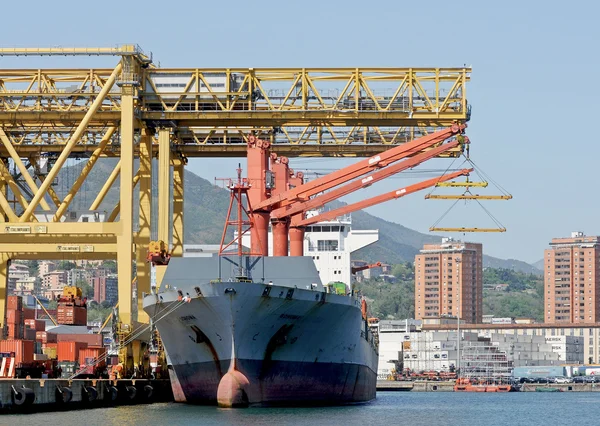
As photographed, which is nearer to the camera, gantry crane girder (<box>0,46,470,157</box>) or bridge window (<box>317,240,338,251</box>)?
gantry crane girder (<box>0,46,470,157</box>)

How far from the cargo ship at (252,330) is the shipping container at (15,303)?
850 centimetres

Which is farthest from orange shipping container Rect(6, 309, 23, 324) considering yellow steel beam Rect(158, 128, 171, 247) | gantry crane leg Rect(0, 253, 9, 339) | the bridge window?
the bridge window

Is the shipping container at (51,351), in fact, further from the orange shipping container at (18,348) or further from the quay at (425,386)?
the quay at (425,386)

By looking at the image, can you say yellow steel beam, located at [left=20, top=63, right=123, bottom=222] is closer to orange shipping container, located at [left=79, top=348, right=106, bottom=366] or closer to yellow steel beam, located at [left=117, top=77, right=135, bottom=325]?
yellow steel beam, located at [left=117, top=77, right=135, bottom=325]

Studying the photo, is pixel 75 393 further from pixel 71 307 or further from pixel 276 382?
pixel 71 307

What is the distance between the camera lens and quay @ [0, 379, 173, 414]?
145 feet

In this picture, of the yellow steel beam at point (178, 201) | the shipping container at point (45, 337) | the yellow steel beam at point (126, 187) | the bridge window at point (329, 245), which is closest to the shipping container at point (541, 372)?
the bridge window at point (329, 245)

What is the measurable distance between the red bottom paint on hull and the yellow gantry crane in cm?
513

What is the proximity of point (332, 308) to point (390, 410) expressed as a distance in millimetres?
8113

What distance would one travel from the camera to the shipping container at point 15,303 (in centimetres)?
5719

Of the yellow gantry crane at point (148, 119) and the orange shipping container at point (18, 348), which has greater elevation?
the yellow gantry crane at point (148, 119)

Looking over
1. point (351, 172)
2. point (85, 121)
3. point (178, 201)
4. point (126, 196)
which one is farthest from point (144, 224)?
point (351, 172)

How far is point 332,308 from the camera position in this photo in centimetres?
4988

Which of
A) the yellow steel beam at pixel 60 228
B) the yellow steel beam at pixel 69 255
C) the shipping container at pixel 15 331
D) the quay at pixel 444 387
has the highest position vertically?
the yellow steel beam at pixel 60 228
